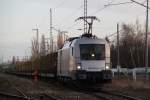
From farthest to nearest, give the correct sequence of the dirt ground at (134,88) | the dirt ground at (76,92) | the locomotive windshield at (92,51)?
1. the locomotive windshield at (92,51)
2. the dirt ground at (134,88)
3. the dirt ground at (76,92)

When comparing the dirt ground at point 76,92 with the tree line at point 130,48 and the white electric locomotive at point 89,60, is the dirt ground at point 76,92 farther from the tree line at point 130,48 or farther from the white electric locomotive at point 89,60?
the tree line at point 130,48

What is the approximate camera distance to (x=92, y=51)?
29391 mm

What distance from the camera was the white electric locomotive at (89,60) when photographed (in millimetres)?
28453

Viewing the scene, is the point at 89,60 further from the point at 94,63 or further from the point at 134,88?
the point at 134,88

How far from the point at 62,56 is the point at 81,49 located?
568 cm

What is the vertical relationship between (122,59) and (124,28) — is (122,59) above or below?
below

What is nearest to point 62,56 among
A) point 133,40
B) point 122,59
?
point 122,59

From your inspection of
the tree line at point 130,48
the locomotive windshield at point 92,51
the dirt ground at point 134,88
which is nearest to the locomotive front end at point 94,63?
the locomotive windshield at point 92,51

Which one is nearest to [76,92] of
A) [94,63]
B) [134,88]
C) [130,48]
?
[94,63]

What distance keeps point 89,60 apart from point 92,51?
2.53ft

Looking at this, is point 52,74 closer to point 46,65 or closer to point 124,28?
point 46,65

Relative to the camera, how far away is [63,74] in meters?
33.9

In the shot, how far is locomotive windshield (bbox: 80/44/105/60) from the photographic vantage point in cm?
2912

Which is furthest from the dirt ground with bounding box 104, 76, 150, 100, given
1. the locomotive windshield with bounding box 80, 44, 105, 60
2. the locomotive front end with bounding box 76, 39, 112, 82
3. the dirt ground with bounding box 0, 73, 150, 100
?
the locomotive windshield with bounding box 80, 44, 105, 60
